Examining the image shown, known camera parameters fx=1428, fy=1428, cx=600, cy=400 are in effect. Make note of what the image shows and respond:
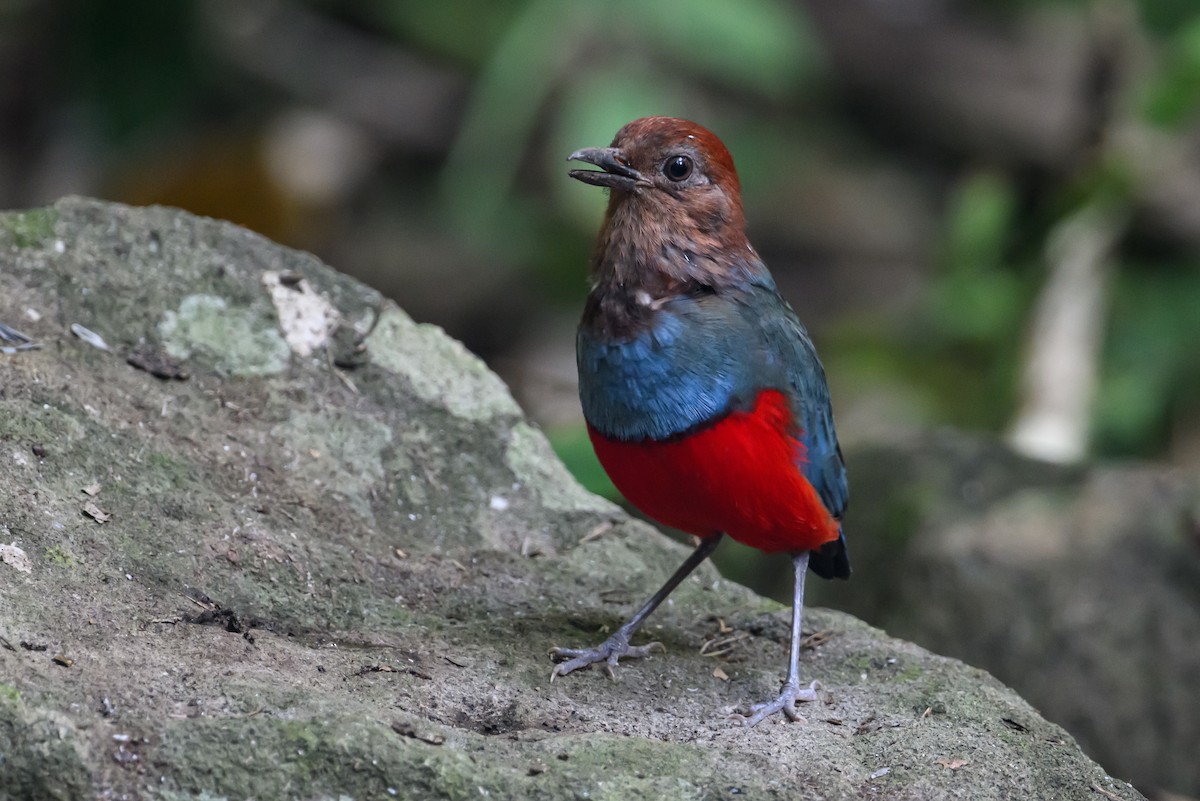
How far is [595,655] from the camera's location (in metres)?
3.84

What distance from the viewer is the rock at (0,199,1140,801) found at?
9.73ft

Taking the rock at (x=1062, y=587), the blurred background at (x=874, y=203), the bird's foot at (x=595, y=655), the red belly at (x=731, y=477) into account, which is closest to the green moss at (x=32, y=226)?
the red belly at (x=731, y=477)

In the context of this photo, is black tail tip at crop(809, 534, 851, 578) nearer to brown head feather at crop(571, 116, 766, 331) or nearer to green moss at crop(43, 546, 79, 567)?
brown head feather at crop(571, 116, 766, 331)

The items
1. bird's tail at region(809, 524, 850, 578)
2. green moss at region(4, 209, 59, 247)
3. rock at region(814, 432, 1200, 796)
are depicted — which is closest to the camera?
green moss at region(4, 209, 59, 247)

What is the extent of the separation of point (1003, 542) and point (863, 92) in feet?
23.3

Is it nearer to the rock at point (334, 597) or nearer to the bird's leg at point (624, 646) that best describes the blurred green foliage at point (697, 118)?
the rock at point (334, 597)

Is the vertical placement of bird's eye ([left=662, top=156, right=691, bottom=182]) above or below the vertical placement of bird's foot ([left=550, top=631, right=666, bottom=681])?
above

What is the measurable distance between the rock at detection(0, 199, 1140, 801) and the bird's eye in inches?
45.2

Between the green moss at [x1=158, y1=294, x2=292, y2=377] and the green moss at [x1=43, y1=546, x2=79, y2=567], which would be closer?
the green moss at [x1=43, y1=546, x2=79, y2=567]

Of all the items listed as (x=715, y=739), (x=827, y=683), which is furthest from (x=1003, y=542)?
(x=715, y=739)

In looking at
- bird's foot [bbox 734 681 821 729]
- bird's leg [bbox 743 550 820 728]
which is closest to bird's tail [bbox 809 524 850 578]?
bird's leg [bbox 743 550 820 728]

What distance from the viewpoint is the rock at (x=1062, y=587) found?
5590mm

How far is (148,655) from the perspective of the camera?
10.3 ft

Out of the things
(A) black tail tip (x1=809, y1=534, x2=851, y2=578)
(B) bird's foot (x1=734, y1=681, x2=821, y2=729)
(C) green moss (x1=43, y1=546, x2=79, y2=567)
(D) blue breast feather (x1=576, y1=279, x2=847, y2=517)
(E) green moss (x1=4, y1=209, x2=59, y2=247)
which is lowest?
(C) green moss (x1=43, y1=546, x2=79, y2=567)
